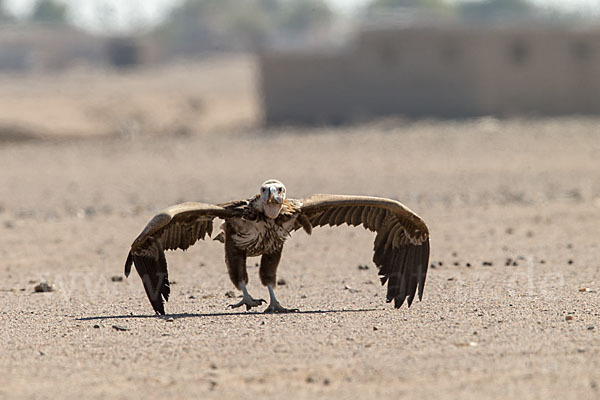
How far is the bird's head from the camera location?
8234 mm

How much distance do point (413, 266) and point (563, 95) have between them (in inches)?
996

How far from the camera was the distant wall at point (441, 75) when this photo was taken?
32.4 metres

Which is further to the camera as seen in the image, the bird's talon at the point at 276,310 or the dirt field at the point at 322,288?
the bird's talon at the point at 276,310

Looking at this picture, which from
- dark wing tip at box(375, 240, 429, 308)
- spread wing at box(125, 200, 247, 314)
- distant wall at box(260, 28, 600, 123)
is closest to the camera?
spread wing at box(125, 200, 247, 314)

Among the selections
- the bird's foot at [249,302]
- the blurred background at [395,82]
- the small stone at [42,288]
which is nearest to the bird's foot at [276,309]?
the bird's foot at [249,302]

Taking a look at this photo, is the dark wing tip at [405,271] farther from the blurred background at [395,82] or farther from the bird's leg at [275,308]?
the blurred background at [395,82]

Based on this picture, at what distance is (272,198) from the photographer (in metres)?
8.23

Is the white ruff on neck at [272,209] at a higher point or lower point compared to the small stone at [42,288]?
higher

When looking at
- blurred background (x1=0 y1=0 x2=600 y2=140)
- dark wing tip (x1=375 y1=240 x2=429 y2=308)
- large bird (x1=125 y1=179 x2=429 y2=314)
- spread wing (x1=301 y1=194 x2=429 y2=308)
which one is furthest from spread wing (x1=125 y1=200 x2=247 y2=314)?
blurred background (x1=0 y1=0 x2=600 y2=140)

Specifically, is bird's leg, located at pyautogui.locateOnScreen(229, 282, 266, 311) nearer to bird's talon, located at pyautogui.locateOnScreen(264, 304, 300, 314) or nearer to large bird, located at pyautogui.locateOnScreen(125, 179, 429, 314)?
large bird, located at pyautogui.locateOnScreen(125, 179, 429, 314)

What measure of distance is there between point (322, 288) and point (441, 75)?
22.9 metres

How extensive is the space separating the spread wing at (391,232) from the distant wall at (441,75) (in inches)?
941

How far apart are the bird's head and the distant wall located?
24.5m

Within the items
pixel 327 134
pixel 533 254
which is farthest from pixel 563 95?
pixel 533 254
